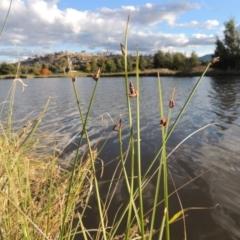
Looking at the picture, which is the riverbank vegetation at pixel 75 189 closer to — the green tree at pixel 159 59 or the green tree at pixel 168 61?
the green tree at pixel 168 61

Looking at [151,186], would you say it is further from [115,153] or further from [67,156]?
[67,156]

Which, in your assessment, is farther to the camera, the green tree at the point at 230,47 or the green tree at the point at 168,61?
→ the green tree at the point at 168,61

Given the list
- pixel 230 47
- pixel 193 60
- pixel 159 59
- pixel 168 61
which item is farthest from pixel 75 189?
pixel 159 59

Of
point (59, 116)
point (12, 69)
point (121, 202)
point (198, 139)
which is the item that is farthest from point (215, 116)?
point (12, 69)

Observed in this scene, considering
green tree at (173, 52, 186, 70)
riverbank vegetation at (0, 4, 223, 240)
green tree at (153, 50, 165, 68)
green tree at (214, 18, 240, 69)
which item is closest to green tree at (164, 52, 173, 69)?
green tree at (173, 52, 186, 70)

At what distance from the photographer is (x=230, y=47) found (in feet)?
134

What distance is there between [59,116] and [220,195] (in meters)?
7.51

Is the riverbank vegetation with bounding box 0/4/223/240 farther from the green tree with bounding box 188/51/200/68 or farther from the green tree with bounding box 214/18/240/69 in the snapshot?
the green tree with bounding box 188/51/200/68

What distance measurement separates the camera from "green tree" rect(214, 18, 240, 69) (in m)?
39.5

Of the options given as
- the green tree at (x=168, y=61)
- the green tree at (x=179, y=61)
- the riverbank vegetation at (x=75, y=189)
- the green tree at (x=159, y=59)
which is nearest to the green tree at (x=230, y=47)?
the green tree at (x=179, y=61)

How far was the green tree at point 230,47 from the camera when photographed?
39500mm

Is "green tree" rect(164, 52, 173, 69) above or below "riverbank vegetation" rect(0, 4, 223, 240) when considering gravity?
below

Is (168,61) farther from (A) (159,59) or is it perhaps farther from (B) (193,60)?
(B) (193,60)

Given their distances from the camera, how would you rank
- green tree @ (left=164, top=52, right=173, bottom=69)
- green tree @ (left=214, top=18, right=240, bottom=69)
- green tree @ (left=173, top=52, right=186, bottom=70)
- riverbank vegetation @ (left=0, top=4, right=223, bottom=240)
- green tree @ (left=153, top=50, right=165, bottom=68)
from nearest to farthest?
riverbank vegetation @ (left=0, top=4, right=223, bottom=240), green tree @ (left=214, top=18, right=240, bottom=69), green tree @ (left=173, top=52, right=186, bottom=70), green tree @ (left=164, top=52, right=173, bottom=69), green tree @ (left=153, top=50, right=165, bottom=68)
